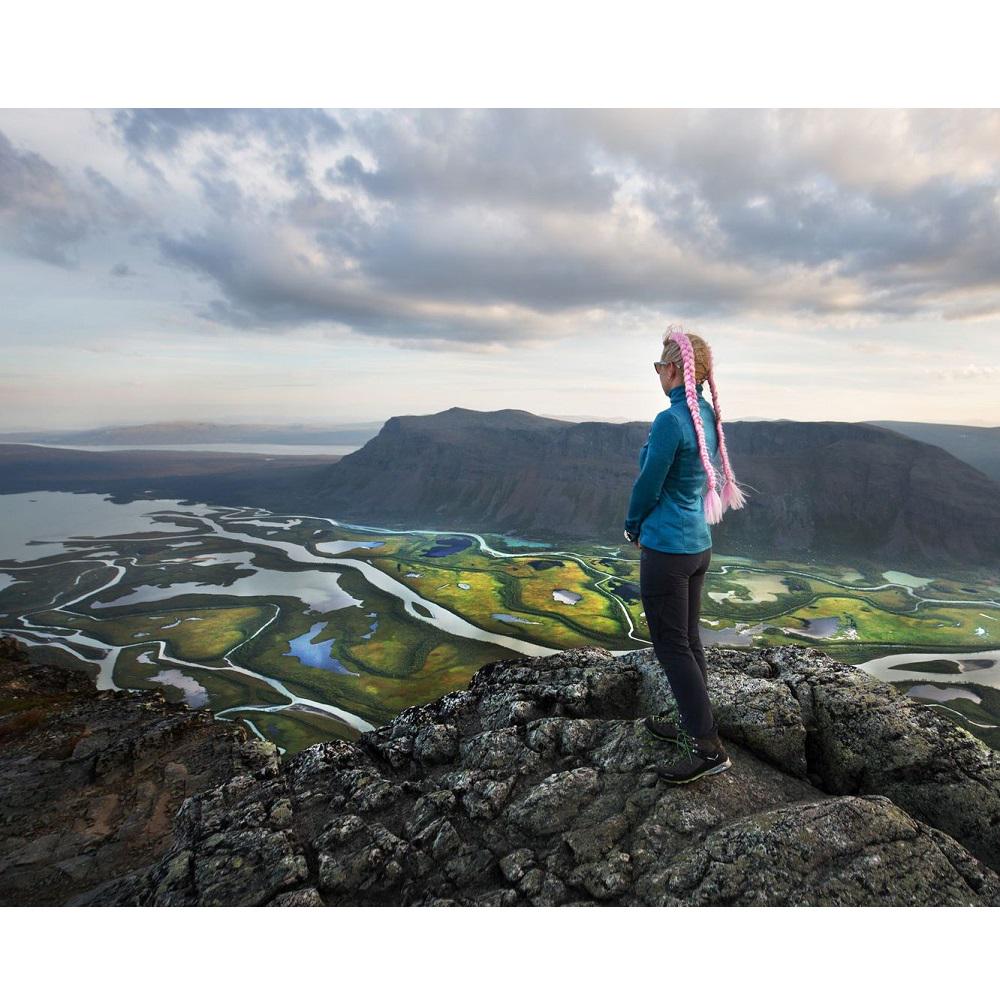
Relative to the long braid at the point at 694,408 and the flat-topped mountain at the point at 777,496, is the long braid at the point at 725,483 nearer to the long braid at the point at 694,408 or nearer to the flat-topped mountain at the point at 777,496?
the long braid at the point at 694,408

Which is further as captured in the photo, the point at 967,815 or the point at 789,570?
the point at 789,570

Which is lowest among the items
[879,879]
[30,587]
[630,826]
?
[30,587]

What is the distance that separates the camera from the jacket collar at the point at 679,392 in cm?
448

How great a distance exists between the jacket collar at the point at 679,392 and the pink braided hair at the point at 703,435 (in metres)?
0.07

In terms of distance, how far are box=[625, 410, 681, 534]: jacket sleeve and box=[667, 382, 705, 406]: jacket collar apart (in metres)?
0.27

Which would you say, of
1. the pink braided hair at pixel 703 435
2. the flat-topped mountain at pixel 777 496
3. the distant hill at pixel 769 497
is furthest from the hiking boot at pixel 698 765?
the flat-topped mountain at pixel 777 496

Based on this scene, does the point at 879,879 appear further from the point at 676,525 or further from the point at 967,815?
the point at 676,525

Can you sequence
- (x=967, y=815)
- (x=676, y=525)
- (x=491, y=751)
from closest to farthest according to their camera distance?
(x=676, y=525) → (x=967, y=815) → (x=491, y=751)

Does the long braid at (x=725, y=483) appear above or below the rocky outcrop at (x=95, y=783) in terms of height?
above

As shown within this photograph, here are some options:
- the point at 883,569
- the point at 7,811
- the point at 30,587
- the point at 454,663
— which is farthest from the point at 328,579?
the point at 883,569

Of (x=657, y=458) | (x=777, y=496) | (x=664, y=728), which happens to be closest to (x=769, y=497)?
(x=777, y=496)

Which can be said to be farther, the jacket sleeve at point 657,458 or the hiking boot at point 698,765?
the hiking boot at point 698,765

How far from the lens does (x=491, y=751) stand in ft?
19.7
